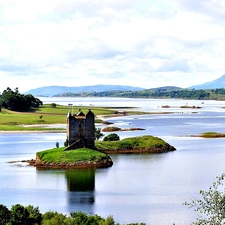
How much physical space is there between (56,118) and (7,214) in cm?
14645

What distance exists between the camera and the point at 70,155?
93500mm

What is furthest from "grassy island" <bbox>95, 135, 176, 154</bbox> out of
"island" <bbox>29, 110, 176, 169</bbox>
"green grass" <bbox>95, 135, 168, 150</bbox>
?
"island" <bbox>29, 110, 176, 169</bbox>

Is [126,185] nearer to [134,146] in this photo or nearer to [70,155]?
[70,155]

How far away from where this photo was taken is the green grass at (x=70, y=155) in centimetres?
9269

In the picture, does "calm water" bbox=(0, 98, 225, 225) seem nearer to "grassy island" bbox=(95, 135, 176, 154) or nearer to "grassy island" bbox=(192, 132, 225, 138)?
"grassy island" bbox=(95, 135, 176, 154)

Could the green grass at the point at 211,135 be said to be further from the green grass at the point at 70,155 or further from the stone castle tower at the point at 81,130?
the green grass at the point at 70,155

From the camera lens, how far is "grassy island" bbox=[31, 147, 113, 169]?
300 feet

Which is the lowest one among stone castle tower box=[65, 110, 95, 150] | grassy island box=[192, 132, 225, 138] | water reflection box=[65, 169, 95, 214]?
water reflection box=[65, 169, 95, 214]

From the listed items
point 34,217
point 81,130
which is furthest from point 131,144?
point 34,217

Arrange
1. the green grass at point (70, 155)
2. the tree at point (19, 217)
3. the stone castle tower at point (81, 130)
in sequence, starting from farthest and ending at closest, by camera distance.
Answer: the stone castle tower at point (81, 130) → the green grass at point (70, 155) → the tree at point (19, 217)

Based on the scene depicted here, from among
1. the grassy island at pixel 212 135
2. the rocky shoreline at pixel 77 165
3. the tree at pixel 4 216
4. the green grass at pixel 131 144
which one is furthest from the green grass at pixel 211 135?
the tree at pixel 4 216

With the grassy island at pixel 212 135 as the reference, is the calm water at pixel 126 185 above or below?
below

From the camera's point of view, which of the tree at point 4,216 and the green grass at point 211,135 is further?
the green grass at point 211,135

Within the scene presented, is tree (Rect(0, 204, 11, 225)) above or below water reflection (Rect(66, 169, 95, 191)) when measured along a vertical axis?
above
